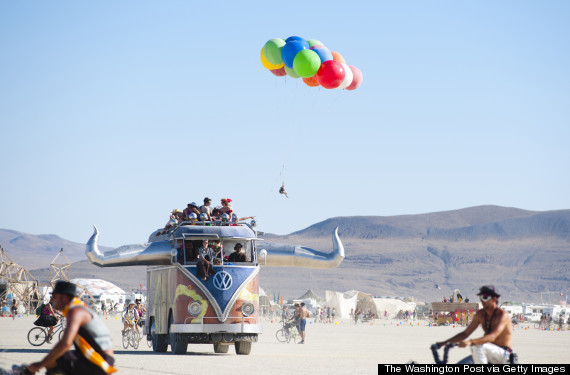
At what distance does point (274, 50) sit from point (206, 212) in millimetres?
6898

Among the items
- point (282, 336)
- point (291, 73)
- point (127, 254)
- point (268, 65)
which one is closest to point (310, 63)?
point (291, 73)

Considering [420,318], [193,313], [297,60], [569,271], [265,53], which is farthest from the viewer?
[569,271]

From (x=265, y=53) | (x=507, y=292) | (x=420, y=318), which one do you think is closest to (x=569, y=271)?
(x=507, y=292)

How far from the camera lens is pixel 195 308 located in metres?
21.4

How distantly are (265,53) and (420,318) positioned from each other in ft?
200

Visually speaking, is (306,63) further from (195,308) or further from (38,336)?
(38,336)

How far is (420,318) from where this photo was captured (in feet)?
282

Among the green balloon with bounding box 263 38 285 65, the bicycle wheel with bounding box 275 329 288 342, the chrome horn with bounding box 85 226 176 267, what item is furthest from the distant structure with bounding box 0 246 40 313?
the chrome horn with bounding box 85 226 176 267

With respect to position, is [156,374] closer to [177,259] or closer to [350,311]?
[177,259]

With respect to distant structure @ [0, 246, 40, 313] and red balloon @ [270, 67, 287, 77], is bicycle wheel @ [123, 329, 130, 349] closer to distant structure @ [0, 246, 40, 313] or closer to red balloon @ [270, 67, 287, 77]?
red balloon @ [270, 67, 287, 77]

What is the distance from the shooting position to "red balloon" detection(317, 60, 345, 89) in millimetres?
26797

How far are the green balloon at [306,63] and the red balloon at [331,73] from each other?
0.45 metres

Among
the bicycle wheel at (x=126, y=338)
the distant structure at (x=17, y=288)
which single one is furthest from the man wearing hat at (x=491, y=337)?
the distant structure at (x=17, y=288)

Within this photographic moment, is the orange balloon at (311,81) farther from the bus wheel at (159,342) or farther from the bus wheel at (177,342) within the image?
the bus wheel at (177,342)
